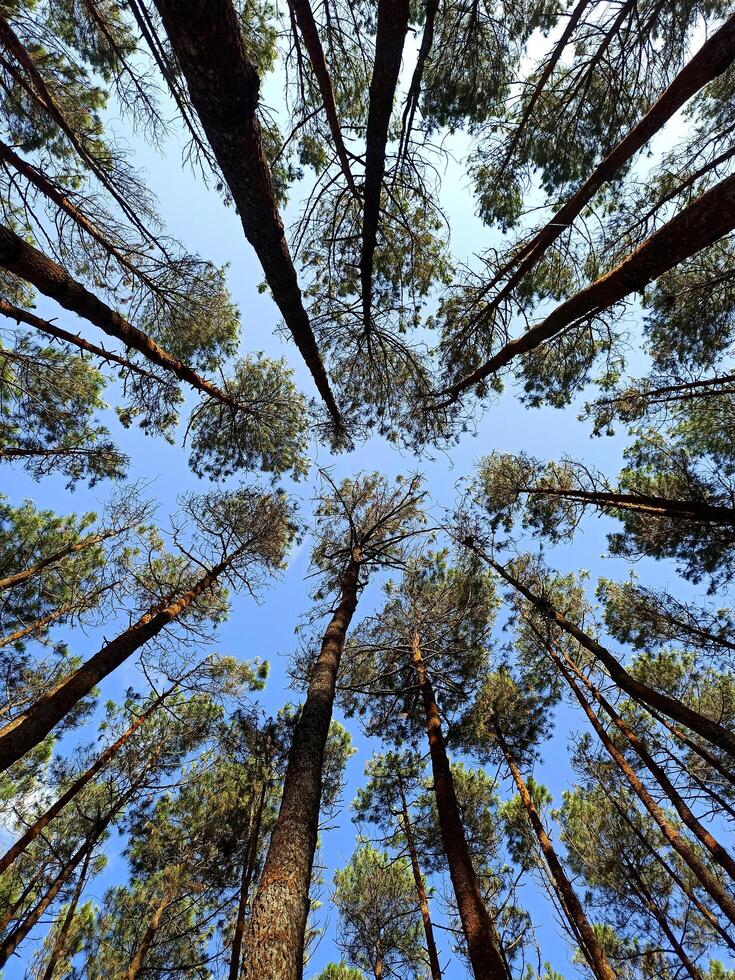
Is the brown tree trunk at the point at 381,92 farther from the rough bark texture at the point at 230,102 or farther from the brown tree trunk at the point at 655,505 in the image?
the brown tree trunk at the point at 655,505

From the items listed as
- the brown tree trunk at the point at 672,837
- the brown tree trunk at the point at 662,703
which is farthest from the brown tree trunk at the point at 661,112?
the brown tree trunk at the point at 672,837

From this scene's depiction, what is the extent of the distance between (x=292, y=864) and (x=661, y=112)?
7.46 metres

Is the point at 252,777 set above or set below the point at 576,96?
below

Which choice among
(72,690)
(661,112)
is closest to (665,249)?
(661,112)

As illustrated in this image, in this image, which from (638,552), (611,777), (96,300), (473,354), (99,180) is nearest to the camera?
(96,300)

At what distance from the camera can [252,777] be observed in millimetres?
8336

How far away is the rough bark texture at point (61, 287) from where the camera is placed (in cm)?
381

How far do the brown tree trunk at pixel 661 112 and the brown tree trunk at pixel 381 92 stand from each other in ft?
6.89

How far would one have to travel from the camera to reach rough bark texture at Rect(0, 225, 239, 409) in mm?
3814

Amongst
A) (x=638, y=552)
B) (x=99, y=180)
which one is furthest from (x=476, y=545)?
(x=99, y=180)

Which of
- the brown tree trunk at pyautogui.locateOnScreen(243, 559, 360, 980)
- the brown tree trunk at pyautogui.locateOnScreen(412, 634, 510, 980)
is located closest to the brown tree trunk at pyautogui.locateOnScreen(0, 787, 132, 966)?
the brown tree trunk at pyautogui.locateOnScreen(243, 559, 360, 980)

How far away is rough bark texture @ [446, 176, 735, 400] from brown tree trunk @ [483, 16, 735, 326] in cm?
113

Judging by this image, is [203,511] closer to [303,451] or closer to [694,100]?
[303,451]

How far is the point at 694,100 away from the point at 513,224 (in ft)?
11.1
